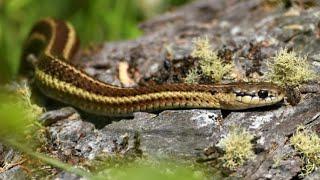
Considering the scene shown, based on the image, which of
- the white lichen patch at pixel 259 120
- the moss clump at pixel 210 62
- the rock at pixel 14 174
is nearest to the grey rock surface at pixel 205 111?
the white lichen patch at pixel 259 120

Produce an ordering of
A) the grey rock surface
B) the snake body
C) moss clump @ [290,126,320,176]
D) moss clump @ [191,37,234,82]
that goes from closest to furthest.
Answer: moss clump @ [290,126,320,176]
the grey rock surface
the snake body
moss clump @ [191,37,234,82]

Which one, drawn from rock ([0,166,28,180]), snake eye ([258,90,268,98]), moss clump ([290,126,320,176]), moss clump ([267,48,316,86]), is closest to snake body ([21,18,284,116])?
snake eye ([258,90,268,98])

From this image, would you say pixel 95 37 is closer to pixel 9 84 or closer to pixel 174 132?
pixel 9 84

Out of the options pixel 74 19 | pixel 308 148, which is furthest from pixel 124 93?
pixel 74 19

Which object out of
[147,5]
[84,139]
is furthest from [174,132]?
[147,5]

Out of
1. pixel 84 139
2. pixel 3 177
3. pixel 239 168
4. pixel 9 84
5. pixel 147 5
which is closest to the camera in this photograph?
pixel 239 168

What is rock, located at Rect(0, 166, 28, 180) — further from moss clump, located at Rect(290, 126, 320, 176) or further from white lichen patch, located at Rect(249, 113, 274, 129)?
moss clump, located at Rect(290, 126, 320, 176)

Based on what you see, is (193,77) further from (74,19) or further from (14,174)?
(74,19)
